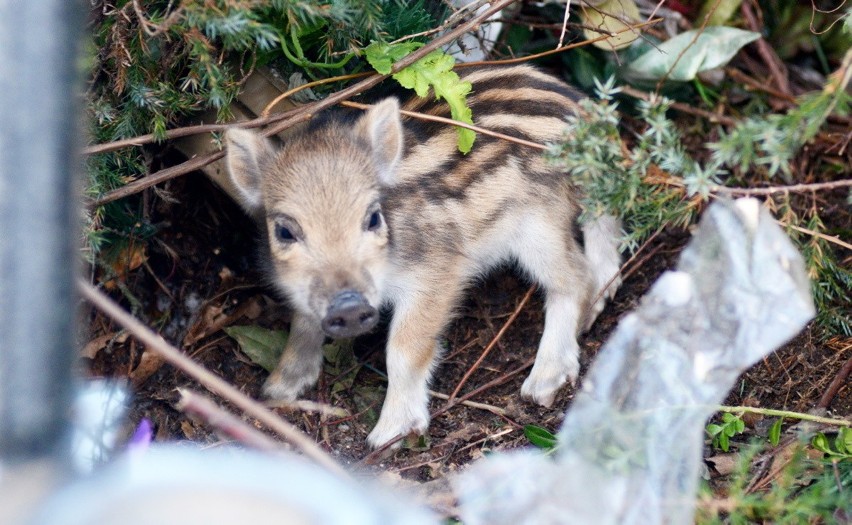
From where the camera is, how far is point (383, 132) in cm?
331

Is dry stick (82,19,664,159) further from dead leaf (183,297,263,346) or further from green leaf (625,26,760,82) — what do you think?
green leaf (625,26,760,82)

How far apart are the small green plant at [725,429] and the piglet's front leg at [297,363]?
4.92ft

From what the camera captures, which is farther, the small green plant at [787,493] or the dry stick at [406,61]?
the dry stick at [406,61]

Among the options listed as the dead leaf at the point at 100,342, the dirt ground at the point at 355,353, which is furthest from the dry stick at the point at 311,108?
the dead leaf at the point at 100,342

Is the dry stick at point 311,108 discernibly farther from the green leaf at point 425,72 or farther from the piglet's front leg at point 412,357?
the piglet's front leg at point 412,357

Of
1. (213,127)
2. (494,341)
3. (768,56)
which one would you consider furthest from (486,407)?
(768,56)

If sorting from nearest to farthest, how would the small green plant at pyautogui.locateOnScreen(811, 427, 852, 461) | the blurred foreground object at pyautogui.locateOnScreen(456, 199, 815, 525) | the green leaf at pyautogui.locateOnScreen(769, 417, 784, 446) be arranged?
the blurred foreground object at pyautogui.locateOnScreen(456, 199, 815, 525) → the small green plant at pyautogui.locateOnScreen(811, 427, 852, 461) → the green leaf at pyautogui.locateOnScreen(769, 417, 784, 446)

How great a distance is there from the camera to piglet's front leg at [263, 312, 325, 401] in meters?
→ 3.54

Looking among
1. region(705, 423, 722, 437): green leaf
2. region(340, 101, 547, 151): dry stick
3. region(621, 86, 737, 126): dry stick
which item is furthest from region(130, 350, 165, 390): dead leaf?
region(621, 86, 737, 126): dry stick

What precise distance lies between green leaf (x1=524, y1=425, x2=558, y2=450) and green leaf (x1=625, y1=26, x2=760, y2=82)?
1791 millimetres

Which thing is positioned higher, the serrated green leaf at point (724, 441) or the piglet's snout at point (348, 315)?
the piglet's snout at point (348, 315)

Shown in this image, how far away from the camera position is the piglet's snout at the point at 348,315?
9.58 feet

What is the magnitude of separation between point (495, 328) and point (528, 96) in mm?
952

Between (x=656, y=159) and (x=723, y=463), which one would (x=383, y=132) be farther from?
(x=723, y=463)
